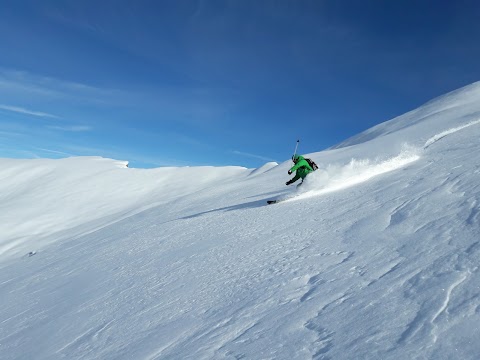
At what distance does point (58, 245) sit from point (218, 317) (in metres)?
13.2

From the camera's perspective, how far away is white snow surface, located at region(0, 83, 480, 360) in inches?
124

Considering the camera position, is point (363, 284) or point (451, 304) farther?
point (363, 284)

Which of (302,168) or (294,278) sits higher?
(302,168)

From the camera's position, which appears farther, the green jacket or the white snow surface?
the green jacket

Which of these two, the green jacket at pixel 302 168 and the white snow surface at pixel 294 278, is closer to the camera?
the white snow surface at pixel 294 278

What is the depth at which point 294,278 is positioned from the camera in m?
4.66

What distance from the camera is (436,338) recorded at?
8.82ft

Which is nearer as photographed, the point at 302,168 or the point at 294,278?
the point at 294,278

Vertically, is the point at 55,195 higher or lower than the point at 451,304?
higher

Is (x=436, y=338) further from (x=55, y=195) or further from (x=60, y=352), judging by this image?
(x=55, y=195)

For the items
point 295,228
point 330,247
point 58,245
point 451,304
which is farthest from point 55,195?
point 451,304

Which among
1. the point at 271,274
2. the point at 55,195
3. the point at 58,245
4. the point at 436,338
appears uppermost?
the point at 55,195

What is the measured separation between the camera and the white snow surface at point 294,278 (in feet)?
10.4

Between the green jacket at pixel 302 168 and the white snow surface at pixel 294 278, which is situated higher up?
the green jacket at pixel 302 168
